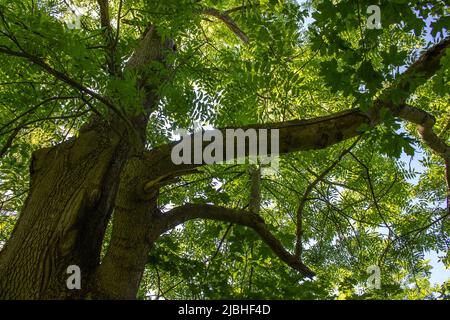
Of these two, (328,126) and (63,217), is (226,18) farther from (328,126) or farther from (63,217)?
(63,217)

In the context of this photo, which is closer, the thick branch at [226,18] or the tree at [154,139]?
the tree at [154,139]

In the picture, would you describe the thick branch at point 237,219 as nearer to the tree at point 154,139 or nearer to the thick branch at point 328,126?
the tree at point 154,139

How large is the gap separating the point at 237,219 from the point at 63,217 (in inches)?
50.4

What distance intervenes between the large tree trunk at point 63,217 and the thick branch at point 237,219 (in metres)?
0.54

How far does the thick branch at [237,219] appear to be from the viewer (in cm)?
303

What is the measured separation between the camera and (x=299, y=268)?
299cm

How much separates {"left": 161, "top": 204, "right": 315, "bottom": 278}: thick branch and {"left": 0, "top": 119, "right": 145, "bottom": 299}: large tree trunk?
537 mm

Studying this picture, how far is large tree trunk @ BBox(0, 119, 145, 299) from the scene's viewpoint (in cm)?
276

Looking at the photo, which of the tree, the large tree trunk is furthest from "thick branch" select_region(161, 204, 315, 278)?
the large tree trunk

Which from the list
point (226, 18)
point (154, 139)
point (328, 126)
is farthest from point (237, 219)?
point (226, 18)

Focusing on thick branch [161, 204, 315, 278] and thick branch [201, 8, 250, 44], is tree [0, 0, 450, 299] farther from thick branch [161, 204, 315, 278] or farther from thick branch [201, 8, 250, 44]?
thick branch [201, 8, 250, 44]

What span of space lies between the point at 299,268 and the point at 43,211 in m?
1.95

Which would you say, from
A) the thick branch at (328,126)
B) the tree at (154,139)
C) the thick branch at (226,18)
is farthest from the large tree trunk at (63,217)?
the thick branch at (226,18)

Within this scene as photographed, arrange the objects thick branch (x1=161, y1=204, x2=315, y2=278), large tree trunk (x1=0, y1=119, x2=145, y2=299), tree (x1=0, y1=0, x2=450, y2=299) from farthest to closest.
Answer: thick branch (x1=161, y1=204, x2=315, y2=278) < large tree trunk (x1=0, y1=119, x2=145, y2=299) < tree (x1=0, y1=0, x2=450, y2=299)
